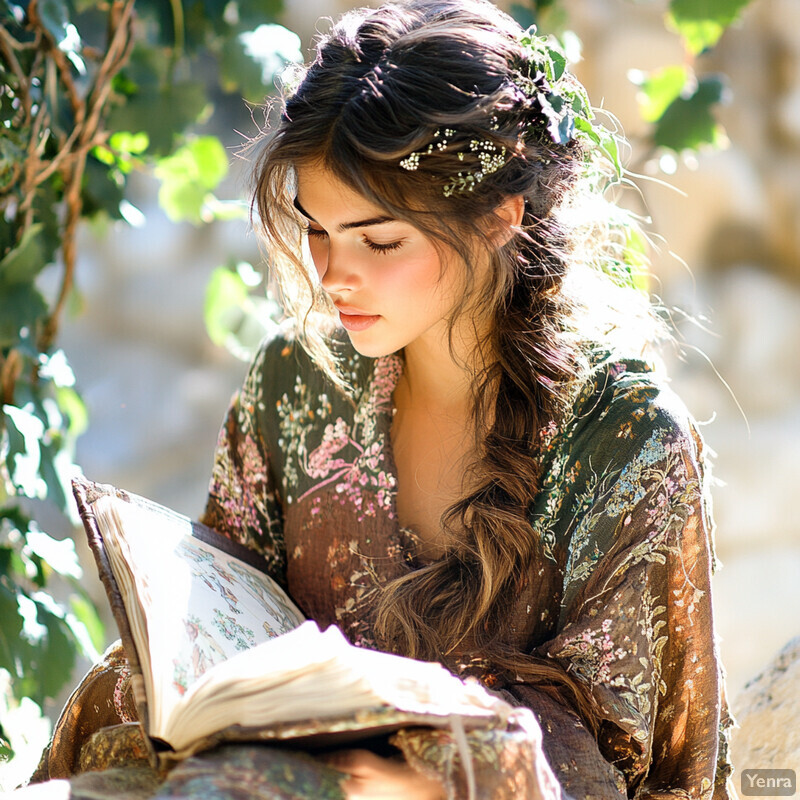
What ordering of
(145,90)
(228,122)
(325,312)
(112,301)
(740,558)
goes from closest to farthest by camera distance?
(325,312), (145,90), (740,558), (228,122), (112,301)

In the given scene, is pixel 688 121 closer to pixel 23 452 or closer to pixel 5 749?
pixel 23 452

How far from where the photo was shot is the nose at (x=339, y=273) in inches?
42.6

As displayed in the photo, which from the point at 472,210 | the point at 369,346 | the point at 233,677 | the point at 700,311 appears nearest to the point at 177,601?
the point at 233,677

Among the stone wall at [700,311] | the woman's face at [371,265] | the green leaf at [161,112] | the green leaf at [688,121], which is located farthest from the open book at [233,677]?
the stone wall at [700,311]

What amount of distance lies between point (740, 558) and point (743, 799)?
6.57 feet

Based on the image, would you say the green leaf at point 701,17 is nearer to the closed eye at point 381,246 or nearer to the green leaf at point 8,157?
the closed eye at point 381,246

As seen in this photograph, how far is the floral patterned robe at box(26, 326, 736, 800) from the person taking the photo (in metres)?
1.05

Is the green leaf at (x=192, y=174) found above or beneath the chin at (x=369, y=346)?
above

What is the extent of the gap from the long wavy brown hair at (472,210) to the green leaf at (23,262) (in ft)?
1.24

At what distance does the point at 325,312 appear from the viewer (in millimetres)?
1351

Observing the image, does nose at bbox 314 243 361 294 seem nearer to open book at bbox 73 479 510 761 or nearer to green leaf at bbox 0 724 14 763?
open book at bbox 73 479 510 761

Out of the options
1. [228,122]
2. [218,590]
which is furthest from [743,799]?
[228,122]

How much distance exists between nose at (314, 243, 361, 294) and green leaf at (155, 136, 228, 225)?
74 cm

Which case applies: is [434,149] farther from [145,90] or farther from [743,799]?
[743,799]
